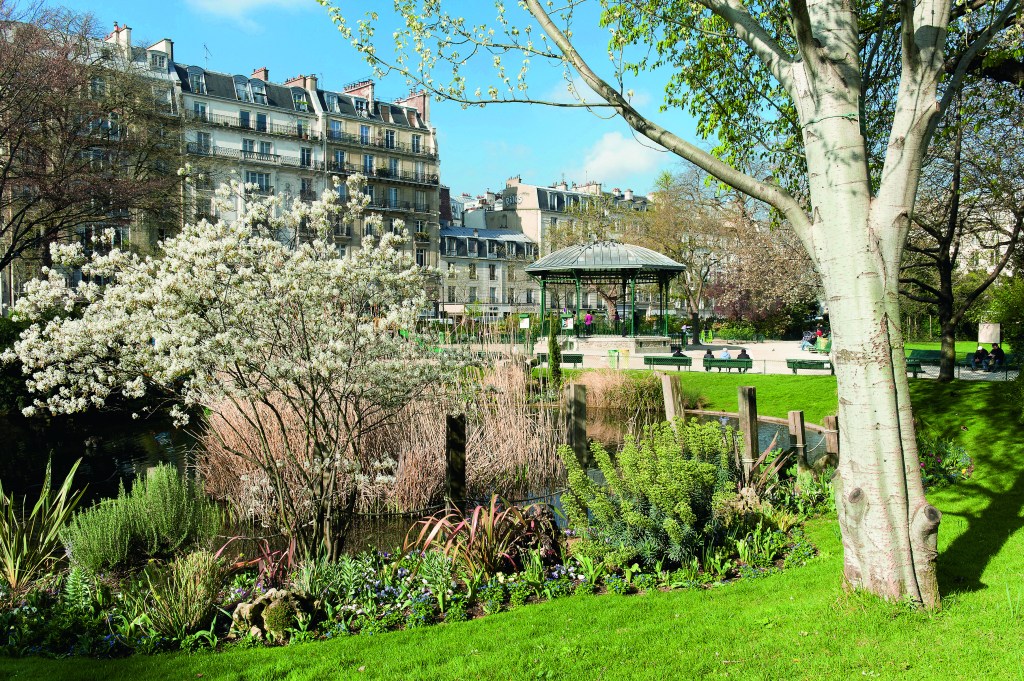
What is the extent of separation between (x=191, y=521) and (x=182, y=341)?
3053 mm

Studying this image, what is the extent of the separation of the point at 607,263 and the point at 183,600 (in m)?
24.1

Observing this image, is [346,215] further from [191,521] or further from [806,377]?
[806,377]

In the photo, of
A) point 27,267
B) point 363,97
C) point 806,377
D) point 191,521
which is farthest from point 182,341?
point 363,97

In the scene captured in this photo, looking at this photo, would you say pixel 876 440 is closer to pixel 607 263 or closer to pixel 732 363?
pixel 732 363

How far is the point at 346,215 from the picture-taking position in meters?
6.78

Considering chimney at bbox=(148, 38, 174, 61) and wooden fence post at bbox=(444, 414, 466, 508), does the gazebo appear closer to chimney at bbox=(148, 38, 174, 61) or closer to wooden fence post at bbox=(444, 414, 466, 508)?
wooden fence post at bbox=(444, 414, 466, 508)

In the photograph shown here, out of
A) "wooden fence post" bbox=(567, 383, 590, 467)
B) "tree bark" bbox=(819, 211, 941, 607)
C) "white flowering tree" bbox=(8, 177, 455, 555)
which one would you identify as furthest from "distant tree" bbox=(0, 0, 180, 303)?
"tree bark" bbox=(819, 211, 941, 607)

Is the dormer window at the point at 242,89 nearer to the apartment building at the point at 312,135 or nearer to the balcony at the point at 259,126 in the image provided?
the apartment building at the point at 312,135

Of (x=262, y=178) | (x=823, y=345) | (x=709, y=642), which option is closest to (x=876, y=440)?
(x=709, y=642)

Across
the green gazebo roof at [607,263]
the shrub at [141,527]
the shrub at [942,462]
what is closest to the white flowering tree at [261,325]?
the shrub at [141,527]

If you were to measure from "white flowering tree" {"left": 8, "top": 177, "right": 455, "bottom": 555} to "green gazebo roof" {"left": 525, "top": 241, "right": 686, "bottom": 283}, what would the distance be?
70.8 ft

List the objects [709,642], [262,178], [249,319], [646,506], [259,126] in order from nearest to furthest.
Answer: [709,642] < [249,319] < [646,506] < [262,178] < [259,126]

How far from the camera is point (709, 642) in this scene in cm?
427

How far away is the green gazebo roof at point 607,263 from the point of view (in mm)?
27656
